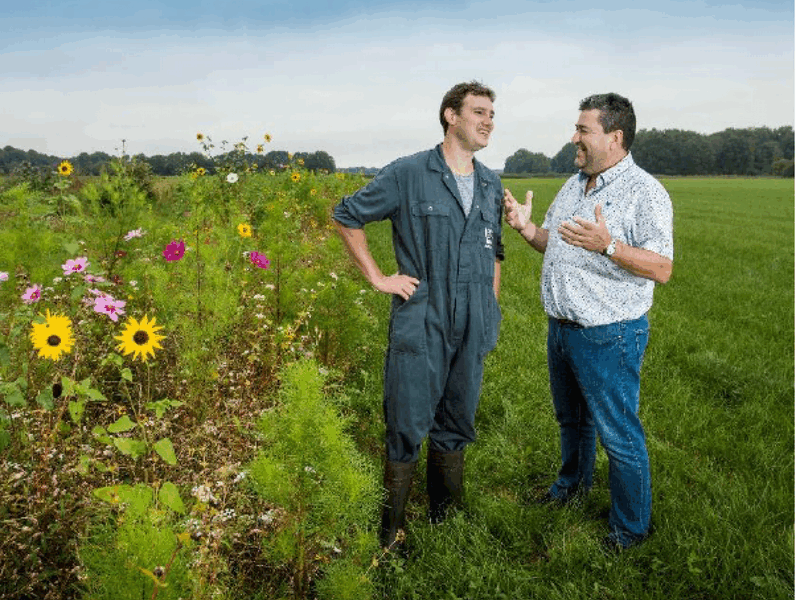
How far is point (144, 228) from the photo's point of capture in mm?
4758

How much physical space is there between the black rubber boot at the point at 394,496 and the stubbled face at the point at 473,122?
1.50m

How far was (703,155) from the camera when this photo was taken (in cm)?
8588

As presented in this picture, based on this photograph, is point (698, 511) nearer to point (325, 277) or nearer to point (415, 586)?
point (415, 586)

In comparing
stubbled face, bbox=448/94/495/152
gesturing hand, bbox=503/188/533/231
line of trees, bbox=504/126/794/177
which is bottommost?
gesturing hand, bbox=503/188/533/231

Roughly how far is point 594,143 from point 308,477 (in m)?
1.84

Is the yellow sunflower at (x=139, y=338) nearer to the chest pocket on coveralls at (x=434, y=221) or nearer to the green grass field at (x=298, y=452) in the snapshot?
the green grass field at (x=298, y=452)

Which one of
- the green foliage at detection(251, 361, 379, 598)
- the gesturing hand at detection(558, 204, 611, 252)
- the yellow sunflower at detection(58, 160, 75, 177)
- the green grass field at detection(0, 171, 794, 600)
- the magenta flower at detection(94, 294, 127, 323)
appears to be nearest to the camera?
the green foliage at detection(251, 361, 379, 598)

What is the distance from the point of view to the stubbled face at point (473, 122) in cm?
273

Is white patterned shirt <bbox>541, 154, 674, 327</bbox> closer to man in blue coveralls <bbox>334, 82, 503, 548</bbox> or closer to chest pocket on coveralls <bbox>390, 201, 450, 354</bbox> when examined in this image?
man in blue coveralls <bbox>334, 82, 503, 548</bbox>

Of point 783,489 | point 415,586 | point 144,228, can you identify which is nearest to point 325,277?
point 144,228

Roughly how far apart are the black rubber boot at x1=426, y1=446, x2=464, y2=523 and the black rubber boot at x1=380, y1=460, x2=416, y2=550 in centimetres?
22

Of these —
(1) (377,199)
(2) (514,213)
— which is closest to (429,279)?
(1) (377,199)

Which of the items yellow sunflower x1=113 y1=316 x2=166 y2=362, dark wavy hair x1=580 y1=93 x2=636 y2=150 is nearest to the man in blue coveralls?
dark wavy hair x1=580 y1=93 x2=636 y2=150

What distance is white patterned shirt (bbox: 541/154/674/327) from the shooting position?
8.64 ft
